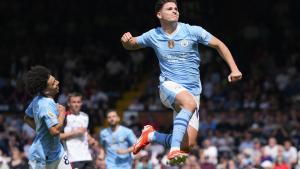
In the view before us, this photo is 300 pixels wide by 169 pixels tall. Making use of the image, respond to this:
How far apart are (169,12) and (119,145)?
Result: 5.49 meters

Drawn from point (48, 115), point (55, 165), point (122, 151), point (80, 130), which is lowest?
point (122, 151)

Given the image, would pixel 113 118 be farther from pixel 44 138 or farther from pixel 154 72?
pixel 154 72

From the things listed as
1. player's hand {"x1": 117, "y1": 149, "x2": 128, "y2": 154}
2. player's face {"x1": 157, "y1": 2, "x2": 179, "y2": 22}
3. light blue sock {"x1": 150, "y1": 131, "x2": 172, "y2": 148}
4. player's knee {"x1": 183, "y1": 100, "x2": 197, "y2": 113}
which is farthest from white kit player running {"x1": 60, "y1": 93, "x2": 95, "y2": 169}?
player's knee {"x1": 183, "y1": 100, "x2": 197, "y2": 113}

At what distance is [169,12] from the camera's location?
927 centimetres

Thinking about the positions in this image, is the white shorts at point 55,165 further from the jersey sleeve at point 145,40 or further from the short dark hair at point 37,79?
the jersey sleeve at point 145,40

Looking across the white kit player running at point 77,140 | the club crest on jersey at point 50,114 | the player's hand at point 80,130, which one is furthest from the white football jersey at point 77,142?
the club crest on jersey at point 50,114

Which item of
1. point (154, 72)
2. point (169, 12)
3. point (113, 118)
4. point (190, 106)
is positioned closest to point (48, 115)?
point (190, 106)

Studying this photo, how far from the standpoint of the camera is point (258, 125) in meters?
19.8

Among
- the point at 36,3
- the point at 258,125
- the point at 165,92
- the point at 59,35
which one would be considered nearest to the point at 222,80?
the point at 258,125

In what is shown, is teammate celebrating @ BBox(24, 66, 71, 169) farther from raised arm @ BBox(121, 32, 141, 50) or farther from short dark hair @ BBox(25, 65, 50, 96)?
raised arm @ BBox(121, 32, 141, 50)

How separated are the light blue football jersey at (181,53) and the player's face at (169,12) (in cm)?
19

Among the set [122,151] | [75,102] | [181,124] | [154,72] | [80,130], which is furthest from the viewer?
[154,72]

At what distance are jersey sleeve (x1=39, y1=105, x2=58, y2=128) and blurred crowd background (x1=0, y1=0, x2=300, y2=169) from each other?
24.4 ft

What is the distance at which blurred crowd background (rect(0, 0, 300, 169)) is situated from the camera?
727 inches
